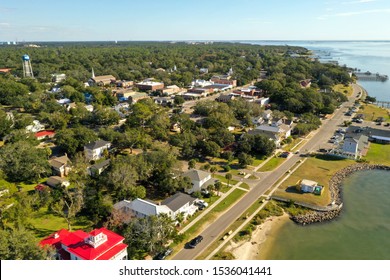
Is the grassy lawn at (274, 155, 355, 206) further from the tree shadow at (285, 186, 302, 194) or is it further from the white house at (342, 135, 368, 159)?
the white house at (342, 135, 368, 159)

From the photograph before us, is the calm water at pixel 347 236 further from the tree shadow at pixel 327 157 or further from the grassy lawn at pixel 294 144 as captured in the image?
the grassy lawn at pixel 294 144

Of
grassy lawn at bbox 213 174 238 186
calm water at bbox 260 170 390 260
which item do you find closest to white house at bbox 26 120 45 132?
grassy lawn at bbox 213 174 238 186

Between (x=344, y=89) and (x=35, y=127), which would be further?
(x=344, y=89)

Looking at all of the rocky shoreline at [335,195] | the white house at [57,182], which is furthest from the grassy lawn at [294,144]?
the white house at [57,182]

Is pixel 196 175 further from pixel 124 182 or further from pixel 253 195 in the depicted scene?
pixel 124 182

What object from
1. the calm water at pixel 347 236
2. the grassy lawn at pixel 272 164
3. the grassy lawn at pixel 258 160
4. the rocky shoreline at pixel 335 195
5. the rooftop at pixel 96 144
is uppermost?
the rooftop at pixel 96 144

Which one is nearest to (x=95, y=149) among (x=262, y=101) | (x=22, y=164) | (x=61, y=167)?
(x=61, y=167)
